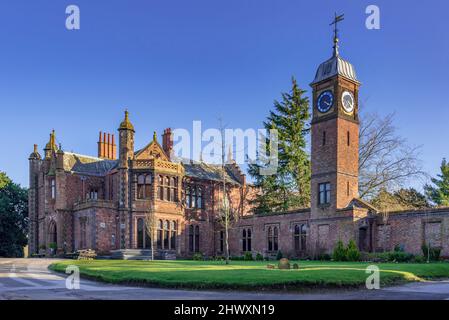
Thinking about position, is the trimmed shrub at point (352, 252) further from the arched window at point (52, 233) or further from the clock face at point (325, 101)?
the arched window at point (52, 233)

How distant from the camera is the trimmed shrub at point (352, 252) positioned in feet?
107

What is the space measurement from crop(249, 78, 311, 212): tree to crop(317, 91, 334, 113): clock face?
12.6 m

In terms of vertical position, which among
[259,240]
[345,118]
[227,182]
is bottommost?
[259,240]

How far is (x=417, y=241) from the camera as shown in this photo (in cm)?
3200

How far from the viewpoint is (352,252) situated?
107 ft

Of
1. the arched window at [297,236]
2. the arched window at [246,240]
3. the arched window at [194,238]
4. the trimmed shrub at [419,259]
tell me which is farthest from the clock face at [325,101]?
the arched window at [194,238]

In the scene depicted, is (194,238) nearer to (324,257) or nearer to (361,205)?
(324,257)

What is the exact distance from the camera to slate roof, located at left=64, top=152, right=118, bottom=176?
46031 mm

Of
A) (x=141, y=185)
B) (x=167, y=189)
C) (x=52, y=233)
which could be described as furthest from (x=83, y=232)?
(x=167, y=189)

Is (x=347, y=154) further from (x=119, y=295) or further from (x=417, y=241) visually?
(x=119, y=295)

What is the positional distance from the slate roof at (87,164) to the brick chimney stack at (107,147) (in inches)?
138

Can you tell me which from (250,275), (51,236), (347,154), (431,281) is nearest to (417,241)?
(347,154)
